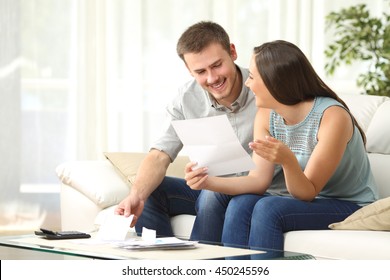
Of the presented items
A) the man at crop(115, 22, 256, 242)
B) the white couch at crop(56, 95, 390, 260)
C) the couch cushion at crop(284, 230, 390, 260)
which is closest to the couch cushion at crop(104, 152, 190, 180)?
the white couch at crop(56, 95, 390, 260)

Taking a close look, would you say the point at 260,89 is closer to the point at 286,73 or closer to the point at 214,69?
the point at 286,73

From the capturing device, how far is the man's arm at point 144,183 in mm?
2764

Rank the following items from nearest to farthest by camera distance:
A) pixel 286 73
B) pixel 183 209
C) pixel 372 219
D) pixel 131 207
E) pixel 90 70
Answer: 1. pixel 372 219
2. pixel 286 73
3. pixel 131 207
4. pixel 183 209
5. pixel 90 70

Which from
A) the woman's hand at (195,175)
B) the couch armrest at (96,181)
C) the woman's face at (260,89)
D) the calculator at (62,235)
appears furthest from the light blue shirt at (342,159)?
the couch armrest at (96,181)

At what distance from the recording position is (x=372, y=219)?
2494 millimetres

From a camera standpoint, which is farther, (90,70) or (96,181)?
(90,70)

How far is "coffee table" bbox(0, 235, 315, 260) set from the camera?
2090 mm

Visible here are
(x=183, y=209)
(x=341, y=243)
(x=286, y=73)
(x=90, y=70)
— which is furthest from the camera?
(x=90, y=70)

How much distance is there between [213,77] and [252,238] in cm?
68

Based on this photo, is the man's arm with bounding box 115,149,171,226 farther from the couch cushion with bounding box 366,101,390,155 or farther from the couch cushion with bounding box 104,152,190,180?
the couch cushion with bounding box 366,101,390,155

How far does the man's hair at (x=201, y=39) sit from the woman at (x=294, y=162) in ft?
0.93

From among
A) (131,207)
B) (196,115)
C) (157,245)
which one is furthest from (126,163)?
(157,245)

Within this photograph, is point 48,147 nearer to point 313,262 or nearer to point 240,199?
point 240,199

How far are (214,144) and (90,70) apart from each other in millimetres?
2666
